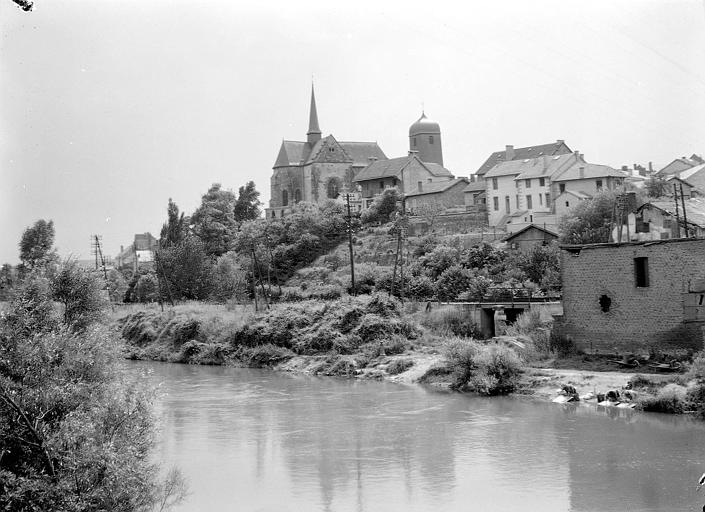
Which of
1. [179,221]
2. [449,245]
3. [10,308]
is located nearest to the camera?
[10,308]

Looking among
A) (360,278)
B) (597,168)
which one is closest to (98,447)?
(360,278)

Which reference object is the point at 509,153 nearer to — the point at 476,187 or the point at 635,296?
the point at 476,187

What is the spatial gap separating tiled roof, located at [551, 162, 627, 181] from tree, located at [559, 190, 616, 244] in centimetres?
844

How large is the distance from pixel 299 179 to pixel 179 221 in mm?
20491

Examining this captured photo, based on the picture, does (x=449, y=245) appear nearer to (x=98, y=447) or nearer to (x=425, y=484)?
(x=425, y=484)

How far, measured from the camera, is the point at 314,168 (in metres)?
85.2

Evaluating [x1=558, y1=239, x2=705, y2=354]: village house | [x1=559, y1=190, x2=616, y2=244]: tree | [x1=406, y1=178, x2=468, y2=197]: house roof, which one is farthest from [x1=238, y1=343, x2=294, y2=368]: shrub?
[x1=406, y1=178, x2=468, y2=197]: house roof

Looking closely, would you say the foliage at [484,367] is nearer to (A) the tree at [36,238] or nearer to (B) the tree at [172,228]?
(B) the tree at [172,228]

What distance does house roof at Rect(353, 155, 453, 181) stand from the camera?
75312mm

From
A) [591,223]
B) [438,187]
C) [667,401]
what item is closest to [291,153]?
[438,187]

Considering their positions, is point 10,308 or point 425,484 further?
point 425,484

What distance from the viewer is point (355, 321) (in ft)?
134

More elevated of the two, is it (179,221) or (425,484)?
(179,221)

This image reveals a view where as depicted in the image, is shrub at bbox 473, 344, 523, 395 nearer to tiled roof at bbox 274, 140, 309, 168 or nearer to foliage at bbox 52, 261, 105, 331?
foliage at bbox 52, 261, 105, 331
